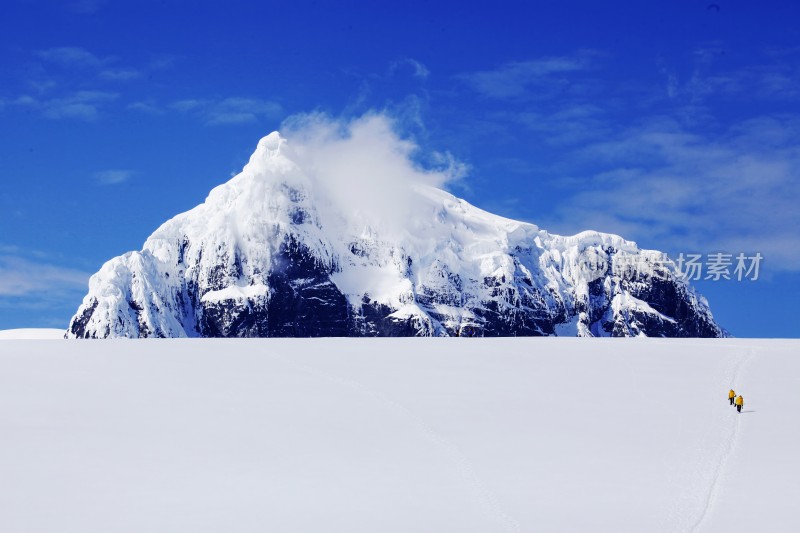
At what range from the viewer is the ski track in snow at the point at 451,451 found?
26406mm

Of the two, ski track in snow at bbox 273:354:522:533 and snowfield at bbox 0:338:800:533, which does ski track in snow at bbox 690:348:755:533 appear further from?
ski track in snow at bbox 273:354:522:533

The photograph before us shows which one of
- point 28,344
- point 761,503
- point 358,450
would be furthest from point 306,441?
point 28,344

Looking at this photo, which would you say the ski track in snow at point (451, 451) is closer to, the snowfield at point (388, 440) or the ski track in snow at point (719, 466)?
the snowfield at point (388, 440)

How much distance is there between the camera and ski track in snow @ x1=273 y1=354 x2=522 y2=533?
86.6 ft

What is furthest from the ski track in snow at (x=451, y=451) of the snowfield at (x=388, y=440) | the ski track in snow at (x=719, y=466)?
the ski track in snow at (x=719, y=466)

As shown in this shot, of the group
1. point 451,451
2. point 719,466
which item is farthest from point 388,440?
point 719,466

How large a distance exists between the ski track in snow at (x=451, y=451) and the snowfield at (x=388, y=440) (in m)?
0.10

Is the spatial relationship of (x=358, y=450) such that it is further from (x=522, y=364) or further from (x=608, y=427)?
(x=522, y=364)

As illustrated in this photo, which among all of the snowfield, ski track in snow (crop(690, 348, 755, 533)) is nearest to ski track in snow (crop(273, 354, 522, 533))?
the snowfield

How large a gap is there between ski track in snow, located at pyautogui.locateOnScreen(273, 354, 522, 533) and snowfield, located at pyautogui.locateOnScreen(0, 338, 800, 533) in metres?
0.10

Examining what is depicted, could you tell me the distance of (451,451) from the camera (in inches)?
1297

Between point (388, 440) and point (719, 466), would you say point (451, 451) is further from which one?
point (719, 466)

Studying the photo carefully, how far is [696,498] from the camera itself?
28625 millimetres

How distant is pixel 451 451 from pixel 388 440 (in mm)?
2498
